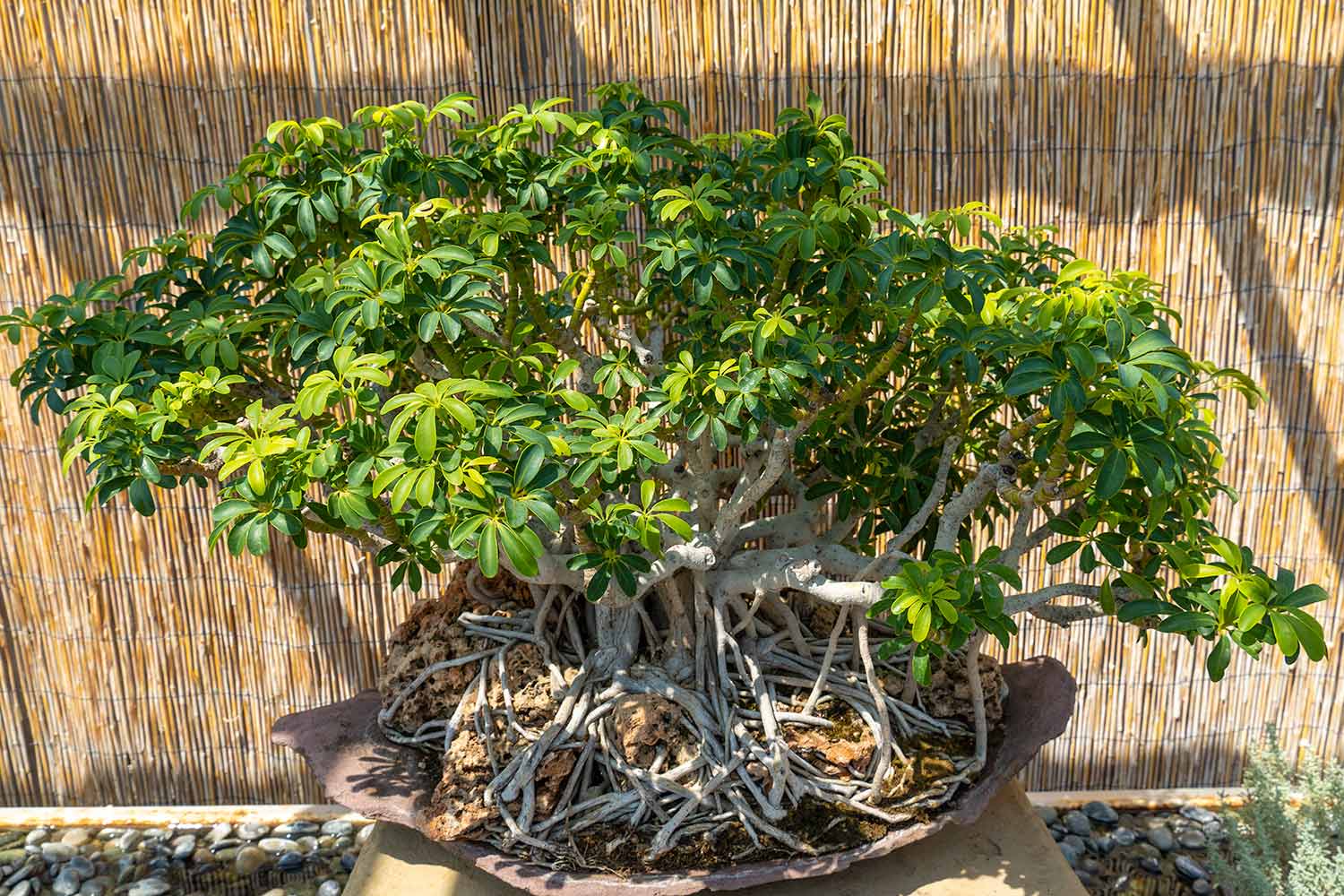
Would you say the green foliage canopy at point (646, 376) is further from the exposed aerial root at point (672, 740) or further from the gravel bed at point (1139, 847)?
the gravel bed at point (1139, 847)

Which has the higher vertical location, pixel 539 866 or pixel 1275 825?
pixel 539 866

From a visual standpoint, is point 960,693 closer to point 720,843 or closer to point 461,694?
point 720,843

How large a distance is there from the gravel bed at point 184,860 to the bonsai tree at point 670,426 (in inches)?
36.3

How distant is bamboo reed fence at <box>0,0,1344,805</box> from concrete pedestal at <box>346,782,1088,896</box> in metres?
0.88

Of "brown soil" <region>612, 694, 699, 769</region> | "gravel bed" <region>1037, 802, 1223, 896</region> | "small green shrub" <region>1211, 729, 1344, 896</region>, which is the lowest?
"gravel bed" <region>1037, 802, 1223, 896</region>

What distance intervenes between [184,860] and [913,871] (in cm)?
175

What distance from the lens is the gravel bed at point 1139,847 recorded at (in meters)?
2.42

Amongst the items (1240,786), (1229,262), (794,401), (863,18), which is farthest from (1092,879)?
(863,18)

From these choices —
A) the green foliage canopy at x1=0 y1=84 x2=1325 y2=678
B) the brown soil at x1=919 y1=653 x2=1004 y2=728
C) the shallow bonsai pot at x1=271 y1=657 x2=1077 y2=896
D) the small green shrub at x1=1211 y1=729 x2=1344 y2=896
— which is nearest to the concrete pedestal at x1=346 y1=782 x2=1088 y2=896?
the shallow bonsai pot at x1=271 y1=657 x2=1077 y2=896

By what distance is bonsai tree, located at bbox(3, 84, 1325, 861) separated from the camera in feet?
4.16

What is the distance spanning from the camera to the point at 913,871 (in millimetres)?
1629

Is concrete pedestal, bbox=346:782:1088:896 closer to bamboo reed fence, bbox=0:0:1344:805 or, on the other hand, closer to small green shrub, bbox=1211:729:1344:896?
small green shrub, bbox=1211:729:1344:896

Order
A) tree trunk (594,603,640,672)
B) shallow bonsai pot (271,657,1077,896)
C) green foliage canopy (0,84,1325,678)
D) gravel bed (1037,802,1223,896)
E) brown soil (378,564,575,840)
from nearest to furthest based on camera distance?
1. green foliage canopy (0,84,1325,678)
2. shallow bonsai pot (271,657,1077,896)
3. brown soil (378,564,575,840)
4. tree trunk (594,603,640,672)
5. gravel bed (1037,802,1223,896)

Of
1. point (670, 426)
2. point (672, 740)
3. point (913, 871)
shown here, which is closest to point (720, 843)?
point (672, 740)
